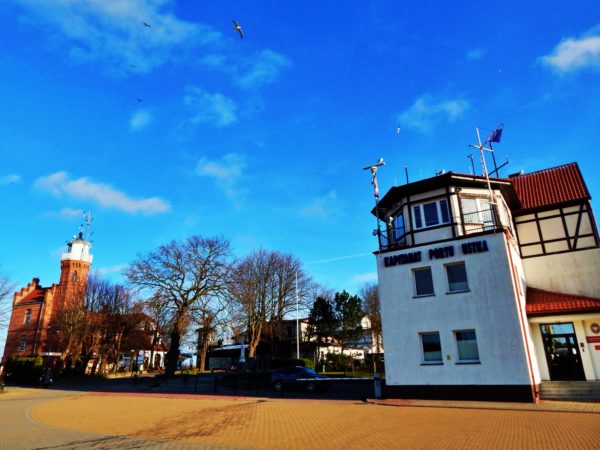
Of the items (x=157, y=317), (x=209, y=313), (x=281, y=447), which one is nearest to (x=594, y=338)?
(x=281, y=447)

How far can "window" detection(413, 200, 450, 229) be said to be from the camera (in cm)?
2000

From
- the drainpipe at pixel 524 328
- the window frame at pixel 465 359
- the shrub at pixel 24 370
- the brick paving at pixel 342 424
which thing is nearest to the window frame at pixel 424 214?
the drainpipe at pixel 524 328

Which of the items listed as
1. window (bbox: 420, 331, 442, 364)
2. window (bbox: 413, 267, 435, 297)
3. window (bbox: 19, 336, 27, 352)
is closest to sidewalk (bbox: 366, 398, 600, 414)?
window (bbox: 420, 331, 442, 364)

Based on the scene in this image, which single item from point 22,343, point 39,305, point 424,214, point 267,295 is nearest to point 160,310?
point 267,295

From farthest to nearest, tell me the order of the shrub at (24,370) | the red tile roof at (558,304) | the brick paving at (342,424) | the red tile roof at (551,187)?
the shrub at (24,370) → the red tile roof at (551,187) → the red tile roof at (558,304) → the brick paving at (342,424)

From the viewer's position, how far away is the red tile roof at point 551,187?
70.2ft

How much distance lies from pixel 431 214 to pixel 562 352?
8.75m

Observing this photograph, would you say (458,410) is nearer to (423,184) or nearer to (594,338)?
(594,338)

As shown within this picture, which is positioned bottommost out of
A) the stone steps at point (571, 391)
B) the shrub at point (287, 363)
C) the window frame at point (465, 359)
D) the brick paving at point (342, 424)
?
the brick paving at point (342, 424)

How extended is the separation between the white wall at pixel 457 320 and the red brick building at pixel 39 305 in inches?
2192

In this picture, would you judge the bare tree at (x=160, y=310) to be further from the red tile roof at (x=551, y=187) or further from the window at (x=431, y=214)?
the red tile roof at (x=551, y=187)

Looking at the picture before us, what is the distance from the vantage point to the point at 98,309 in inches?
1834

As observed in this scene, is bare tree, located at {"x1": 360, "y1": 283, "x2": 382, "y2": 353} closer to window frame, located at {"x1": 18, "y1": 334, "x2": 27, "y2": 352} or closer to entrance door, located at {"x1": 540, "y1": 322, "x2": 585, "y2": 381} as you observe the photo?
entrance door, located at {"x1": 540, "y1": 322, "x2": 585, "y2": 381}

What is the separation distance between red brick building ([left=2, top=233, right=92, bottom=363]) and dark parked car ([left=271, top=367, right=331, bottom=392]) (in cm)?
4650
